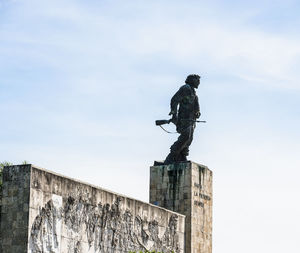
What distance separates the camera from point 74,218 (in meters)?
20.4

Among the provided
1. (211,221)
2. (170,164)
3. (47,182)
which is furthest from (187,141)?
(47,182)

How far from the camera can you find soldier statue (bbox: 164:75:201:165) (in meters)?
28.3

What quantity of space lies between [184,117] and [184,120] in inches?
4.4

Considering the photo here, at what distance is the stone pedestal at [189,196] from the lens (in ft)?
89.5

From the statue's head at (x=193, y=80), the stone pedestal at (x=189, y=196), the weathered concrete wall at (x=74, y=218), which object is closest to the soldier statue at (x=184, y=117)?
the statue's head at (x=193, y=80)

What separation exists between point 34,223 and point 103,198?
3077 millimetres

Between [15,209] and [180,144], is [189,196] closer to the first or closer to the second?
[180,144]

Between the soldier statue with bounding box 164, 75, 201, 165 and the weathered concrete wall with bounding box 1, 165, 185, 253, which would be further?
the soldier statue with bounding box 164, 75, 201, 165

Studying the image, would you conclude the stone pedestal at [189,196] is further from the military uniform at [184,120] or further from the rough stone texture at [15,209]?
the rough stone texture at [15,209]

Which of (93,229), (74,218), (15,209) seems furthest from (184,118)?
(15,209)

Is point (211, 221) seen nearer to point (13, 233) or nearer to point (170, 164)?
point (170, 164)

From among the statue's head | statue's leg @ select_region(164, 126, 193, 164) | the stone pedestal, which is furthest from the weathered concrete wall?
the statue's head

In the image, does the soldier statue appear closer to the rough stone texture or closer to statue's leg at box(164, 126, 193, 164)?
statue's leg at box(164, 126, 193, 164)

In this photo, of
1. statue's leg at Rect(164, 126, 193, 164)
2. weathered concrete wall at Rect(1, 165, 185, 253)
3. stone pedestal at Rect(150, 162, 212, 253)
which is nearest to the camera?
weathered concrete wall at Rect(1, 165, 185, 253)
